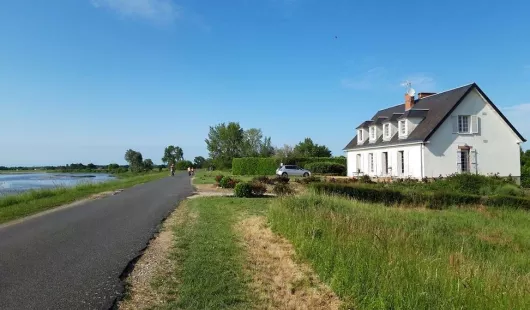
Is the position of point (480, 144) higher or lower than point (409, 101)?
lower

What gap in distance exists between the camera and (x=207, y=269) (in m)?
6.48

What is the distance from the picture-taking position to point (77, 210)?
1498 cm

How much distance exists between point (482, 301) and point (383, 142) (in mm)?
31455

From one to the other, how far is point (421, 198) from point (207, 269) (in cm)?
1368

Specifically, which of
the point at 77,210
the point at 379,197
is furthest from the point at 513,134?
the point at 77,210

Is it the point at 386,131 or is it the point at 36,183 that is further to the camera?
the point at 36,183

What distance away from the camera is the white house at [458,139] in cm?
2950

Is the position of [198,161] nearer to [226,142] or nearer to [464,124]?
[226,142]

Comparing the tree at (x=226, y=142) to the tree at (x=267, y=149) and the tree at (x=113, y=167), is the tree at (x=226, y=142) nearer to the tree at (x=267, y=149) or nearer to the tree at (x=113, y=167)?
the tree at (x=267, y=149)

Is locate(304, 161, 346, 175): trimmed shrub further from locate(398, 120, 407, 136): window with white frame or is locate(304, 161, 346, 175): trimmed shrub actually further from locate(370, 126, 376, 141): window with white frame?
locate(398, 120, 407, 136): window with white frame

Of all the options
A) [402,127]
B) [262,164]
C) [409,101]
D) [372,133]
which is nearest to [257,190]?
[402,127]

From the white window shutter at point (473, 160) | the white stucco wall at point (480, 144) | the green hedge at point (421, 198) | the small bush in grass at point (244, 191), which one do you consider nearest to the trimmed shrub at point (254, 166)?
the white stucco wall at point (480, 144)

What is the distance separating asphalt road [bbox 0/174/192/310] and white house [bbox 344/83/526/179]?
2269 cm

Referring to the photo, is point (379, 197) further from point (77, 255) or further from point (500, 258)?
point (77, 255)
